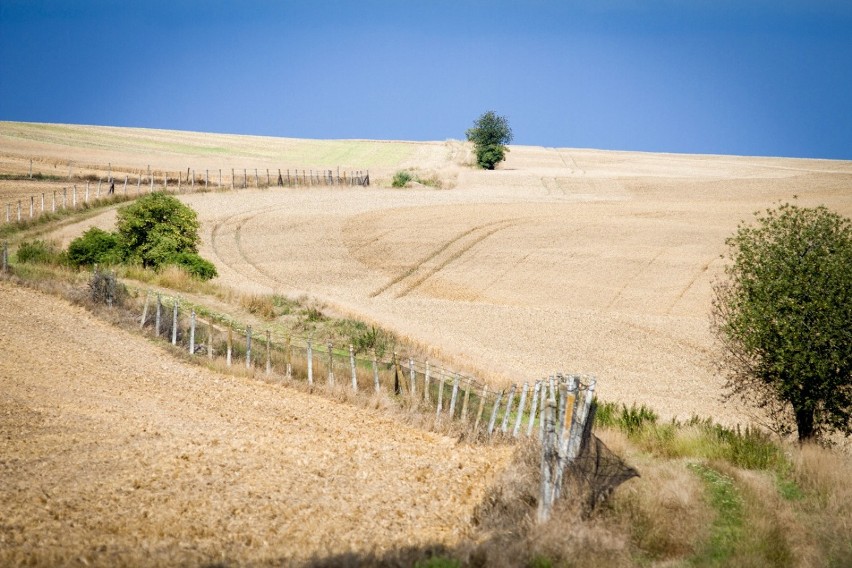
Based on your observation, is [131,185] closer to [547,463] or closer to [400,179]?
[400,179]

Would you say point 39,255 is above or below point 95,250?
below

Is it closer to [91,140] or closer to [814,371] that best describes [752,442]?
[814,371]

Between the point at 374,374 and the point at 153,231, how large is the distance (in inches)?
956

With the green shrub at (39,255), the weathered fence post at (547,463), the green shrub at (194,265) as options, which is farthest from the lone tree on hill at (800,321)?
the green shrub at (39,255)

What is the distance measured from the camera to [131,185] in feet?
244

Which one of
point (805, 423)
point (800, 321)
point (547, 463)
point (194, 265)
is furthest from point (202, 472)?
point (194, 265)

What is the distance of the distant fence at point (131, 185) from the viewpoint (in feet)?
194

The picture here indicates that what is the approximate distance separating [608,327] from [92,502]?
29302 millimetres

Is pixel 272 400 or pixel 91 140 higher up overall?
pixel 91 140

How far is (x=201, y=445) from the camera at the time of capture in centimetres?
1670

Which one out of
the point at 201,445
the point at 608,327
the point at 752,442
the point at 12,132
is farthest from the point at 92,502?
the point at 12,132

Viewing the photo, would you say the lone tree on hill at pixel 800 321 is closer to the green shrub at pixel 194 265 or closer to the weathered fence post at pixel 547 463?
the weathered fence post at pixel 547 463

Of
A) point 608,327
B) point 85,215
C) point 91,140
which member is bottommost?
point 608,327

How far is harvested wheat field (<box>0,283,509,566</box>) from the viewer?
11484mm
